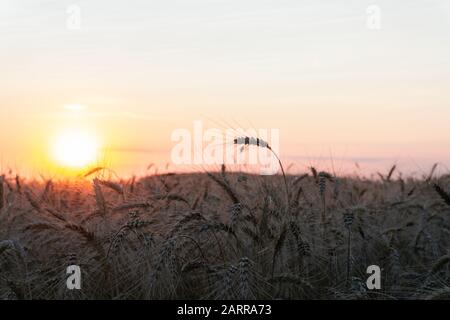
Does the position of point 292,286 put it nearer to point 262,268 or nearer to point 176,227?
point 262,268

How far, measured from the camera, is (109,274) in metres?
4.18

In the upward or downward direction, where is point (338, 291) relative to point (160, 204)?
downward

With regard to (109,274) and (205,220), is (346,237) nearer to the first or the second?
(205,220)
